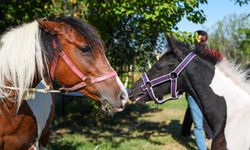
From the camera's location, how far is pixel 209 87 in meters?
3.48

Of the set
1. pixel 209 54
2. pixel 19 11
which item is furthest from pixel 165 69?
pixel 19 11

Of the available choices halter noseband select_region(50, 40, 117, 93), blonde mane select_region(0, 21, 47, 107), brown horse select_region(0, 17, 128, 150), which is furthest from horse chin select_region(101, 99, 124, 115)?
blonde mane select_region(0, 21, 47, 107)

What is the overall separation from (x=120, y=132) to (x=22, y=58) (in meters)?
5.91

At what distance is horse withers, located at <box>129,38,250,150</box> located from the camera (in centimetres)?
318

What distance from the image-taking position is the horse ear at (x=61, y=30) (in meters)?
2.68

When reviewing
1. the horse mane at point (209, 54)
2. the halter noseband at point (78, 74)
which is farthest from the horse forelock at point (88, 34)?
the horse mane at point (209, 54)

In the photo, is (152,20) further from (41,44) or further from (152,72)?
(41,44)

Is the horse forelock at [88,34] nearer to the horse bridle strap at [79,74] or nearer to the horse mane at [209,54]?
the horse bridle strap at [79,74]

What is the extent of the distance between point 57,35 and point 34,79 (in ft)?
1.41

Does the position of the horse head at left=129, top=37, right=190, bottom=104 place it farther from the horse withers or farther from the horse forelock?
the horse forelock

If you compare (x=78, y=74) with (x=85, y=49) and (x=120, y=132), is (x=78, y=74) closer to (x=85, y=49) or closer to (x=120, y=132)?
(x=85, y=49)

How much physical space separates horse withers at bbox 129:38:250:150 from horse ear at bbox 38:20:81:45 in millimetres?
1344

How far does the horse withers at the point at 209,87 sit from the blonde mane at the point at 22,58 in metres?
1.47

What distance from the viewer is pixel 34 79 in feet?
9.36
